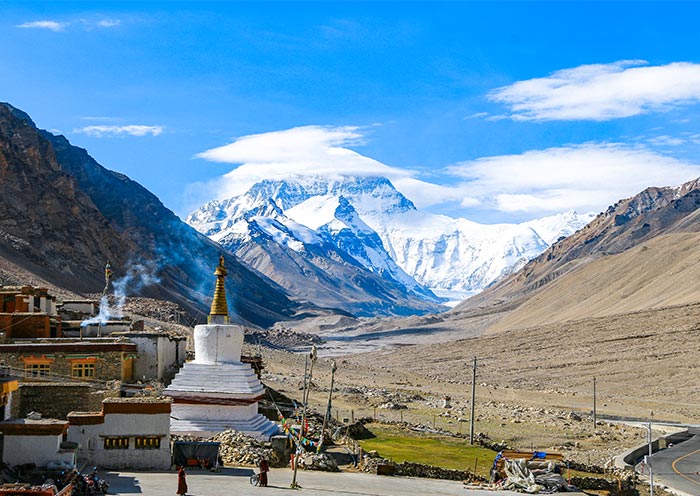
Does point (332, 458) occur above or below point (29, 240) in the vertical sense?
below

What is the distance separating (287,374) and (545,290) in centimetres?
9775

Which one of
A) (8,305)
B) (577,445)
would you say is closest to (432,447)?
(577,445)

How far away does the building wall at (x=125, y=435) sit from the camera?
26.0 meters

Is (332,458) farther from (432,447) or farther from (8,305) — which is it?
(8,305)

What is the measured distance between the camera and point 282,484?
25.5 m

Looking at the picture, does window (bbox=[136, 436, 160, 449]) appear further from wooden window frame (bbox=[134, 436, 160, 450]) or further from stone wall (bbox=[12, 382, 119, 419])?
stone wall (bbox=[12, 382, 119, 419])

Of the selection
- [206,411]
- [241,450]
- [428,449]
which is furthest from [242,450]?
[428,449]

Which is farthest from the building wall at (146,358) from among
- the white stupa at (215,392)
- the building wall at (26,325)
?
the white stupa at (215,392)

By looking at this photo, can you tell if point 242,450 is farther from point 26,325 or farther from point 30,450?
point 26,325

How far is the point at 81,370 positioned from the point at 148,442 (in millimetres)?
8684

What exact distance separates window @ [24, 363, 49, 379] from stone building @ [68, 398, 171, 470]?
311 inches

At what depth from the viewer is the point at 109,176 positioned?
194250 mm

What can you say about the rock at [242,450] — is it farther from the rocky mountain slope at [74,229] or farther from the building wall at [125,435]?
the rocky mountain slope at [74,229]

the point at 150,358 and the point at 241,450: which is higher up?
the point at 150,358
